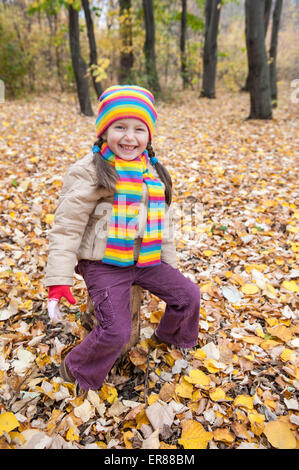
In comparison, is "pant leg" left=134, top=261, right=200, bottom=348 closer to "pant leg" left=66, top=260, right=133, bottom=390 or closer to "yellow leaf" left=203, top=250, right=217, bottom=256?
"pant leg" left=66, top=260, right=133, bottom=390

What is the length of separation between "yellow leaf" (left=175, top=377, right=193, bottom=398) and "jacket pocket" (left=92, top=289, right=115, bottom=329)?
673 millimetres

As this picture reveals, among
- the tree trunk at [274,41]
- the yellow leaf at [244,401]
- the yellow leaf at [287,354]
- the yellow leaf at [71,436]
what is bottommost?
the yellow leaf at [71,436]

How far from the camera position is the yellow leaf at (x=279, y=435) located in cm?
158

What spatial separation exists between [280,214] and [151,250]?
2.49 meters

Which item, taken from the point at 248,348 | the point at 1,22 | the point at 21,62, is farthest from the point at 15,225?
the point at 1,22

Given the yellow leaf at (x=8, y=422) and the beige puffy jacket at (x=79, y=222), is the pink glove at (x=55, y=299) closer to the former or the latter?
the beige puffy jacket at (x=79, y=222)

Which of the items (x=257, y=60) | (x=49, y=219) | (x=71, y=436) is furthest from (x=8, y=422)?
(x=257, y=60)

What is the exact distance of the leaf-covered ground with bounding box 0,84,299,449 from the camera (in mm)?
1686

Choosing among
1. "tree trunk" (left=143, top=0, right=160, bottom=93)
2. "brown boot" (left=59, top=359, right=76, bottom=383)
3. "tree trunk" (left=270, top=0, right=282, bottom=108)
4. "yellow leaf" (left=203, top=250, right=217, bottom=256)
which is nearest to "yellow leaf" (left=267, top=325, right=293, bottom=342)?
"yellow leaf" (left=203, top=250, right=217, bottom=256)

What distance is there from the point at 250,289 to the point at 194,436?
4.46 feet

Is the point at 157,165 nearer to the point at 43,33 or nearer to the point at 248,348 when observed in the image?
the point at 248,348

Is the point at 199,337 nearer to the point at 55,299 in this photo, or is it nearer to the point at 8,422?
the point at 55,299

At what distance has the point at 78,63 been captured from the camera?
320 inches

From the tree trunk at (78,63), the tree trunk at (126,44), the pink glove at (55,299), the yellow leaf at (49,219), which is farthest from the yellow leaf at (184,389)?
the tree trunk at (126,44)
